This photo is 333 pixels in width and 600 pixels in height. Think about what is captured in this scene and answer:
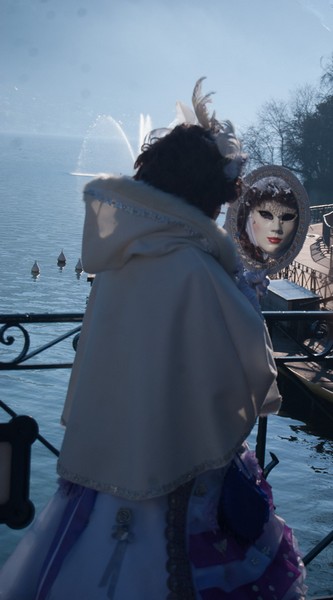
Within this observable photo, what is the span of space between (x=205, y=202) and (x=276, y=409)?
623 millimetres

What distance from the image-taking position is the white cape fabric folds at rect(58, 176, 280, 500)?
2.25 meters

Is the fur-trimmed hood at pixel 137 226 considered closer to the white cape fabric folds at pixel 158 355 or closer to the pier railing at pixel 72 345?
the white cape fabric folds at pixel 158 355

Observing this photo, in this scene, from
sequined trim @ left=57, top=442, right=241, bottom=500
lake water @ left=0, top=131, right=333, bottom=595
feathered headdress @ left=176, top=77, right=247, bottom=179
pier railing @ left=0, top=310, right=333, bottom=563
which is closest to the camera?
sequined trim @ left=57, top=442, right=241, bottom=500

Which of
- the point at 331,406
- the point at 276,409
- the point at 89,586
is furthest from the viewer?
the point at 331,406

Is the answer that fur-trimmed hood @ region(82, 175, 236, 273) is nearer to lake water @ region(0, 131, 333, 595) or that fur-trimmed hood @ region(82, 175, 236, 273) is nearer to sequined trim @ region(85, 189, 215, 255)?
sequined trim @ region(85, 189, 215, 255)

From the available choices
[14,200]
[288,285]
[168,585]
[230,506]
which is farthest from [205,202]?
[14,200]

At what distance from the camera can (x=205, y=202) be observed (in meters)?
2.38

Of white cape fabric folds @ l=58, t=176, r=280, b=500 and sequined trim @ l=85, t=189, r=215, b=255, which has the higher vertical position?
sequined trim @ l=85, t=189, r=215, b=255

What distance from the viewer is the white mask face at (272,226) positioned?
9.45 feet

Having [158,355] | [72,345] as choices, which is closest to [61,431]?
[72,345]

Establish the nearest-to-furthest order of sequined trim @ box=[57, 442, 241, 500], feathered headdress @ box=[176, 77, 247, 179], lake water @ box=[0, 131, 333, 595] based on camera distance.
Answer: sequined trim @ box=[57, 442, 241, 500] < feathered headdress @ box=[176, 77, 247, 179] < lake water @ box=[0, 131, 333, 595]

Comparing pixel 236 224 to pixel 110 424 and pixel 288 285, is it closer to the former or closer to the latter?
pixel 110 424

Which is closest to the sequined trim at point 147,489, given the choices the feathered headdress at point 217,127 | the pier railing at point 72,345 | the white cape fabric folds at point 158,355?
the white cape fabric folds at point 158,355

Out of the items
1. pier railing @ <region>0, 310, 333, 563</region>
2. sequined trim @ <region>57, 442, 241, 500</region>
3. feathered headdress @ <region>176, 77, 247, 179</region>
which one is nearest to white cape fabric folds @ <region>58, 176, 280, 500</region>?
sequined trim @ <region>57, 442, 241, 500</region>
